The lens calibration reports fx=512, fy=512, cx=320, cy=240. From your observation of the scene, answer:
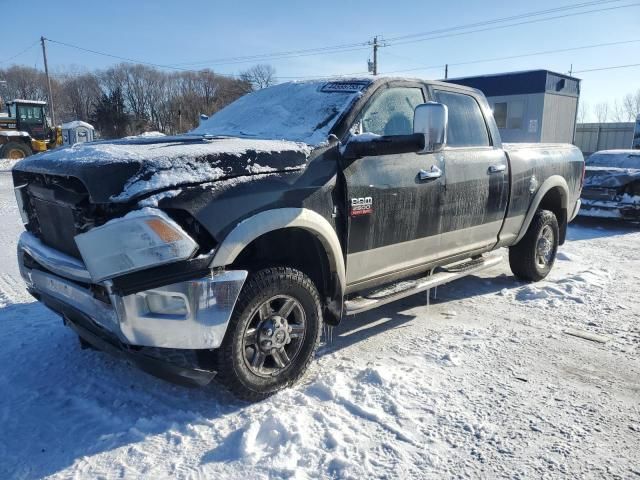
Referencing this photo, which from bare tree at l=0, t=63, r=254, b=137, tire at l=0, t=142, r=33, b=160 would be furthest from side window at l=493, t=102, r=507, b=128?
bare tree at l=0, t=63, r=254, b=137

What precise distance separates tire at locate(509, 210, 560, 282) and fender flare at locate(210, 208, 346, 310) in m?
3.00

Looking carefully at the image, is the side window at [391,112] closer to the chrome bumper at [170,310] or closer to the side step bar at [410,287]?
the side step bar at [410,287]

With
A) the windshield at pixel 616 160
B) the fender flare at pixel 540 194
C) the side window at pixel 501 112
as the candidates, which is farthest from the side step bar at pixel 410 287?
the side window at pixel 501 112

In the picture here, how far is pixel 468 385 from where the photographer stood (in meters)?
3.29

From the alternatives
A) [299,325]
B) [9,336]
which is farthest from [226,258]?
[9,336]

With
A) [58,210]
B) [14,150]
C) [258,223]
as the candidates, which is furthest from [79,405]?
[14,150]

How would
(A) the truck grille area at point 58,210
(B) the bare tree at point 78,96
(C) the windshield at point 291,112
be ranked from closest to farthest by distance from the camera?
(A) the truck grille area at point 58,210 → (C) the windshield at point 291,112 → (B) the bare tree at point 78,96

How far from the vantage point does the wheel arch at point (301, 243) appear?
270cm

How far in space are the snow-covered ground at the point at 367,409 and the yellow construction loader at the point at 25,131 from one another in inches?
977

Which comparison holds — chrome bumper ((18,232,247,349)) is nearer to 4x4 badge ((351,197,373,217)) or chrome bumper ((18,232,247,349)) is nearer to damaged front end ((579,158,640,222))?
4x4 badge ((351,197,373,217))

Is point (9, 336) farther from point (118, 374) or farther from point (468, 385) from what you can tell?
point (468, 385)

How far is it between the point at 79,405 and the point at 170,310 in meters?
0.97

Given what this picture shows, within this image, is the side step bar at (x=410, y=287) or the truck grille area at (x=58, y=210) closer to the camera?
the truck grille area at (x=58, y=210)

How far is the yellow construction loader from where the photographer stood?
2533cm
